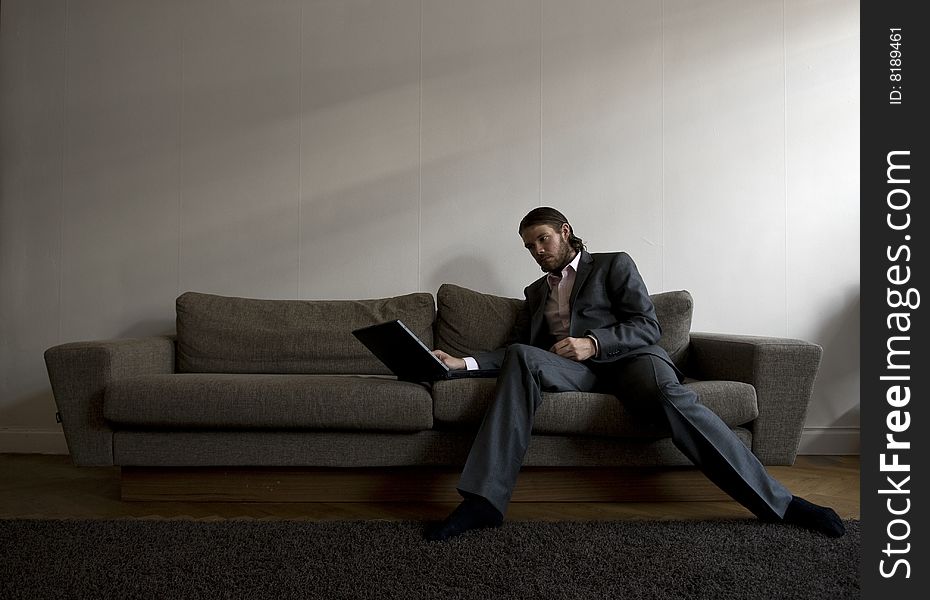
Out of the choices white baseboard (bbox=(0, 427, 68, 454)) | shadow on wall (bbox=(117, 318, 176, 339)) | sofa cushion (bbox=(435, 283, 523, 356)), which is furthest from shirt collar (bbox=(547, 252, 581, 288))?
white baseboard (bbox=(0, 427, 68, 454))

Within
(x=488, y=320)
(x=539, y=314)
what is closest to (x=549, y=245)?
(x=539, y=314)

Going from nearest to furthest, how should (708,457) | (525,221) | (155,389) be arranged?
1. (708,457)
2. (155,389)
3. (525,221)

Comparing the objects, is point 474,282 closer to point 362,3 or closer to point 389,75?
point 389,75

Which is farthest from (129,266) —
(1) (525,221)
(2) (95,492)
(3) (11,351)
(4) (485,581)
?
(4) (485,581)

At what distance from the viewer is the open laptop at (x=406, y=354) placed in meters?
2.14

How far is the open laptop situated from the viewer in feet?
7.04

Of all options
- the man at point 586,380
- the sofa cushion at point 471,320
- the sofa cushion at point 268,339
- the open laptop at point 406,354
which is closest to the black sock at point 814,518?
the man at point 586,380

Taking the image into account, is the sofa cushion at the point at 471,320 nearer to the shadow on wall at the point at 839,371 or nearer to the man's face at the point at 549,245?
the man's face at the point at 549,245

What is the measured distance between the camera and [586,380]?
7.53ft

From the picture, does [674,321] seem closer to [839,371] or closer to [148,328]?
[839,371]

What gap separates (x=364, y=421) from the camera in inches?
86.9

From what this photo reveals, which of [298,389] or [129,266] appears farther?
[129,266]

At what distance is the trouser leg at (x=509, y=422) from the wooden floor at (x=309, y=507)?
0.75ft

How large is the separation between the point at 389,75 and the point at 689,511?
2.30m
